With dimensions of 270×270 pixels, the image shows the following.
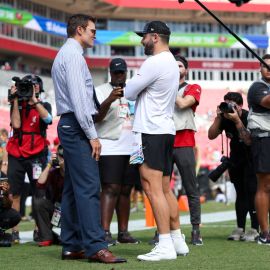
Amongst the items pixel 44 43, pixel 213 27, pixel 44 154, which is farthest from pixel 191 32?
pixel 44 154

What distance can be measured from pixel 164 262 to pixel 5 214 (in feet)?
7.53

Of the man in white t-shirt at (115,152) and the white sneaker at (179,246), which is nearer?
the white sneaker at (179,246)

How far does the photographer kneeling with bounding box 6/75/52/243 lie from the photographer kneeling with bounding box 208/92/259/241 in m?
1.81

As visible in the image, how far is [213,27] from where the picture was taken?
8375cm

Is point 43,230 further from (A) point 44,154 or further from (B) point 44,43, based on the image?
(B) point 44,43

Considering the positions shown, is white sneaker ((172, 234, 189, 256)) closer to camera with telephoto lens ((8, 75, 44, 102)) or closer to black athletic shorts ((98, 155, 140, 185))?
black athletic shorts ((98, 155, 140, 185))

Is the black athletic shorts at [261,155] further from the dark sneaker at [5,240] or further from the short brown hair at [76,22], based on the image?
the dark sneaker at [5,240]

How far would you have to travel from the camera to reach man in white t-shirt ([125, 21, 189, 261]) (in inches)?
251

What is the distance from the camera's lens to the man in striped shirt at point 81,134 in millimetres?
6223

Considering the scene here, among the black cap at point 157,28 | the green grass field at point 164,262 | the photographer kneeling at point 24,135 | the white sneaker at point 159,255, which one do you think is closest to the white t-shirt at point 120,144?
the photographer kneeling at point 24,135

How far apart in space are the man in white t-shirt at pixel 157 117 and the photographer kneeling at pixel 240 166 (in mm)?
2162

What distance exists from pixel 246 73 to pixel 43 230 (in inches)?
2937

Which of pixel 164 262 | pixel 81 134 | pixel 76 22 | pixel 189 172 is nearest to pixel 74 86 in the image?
pixel 81 134

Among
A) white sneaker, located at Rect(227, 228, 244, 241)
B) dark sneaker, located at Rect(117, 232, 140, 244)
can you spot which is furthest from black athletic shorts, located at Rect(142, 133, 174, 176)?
white sneaker, located at Rect(227, 228, 244, 241)
